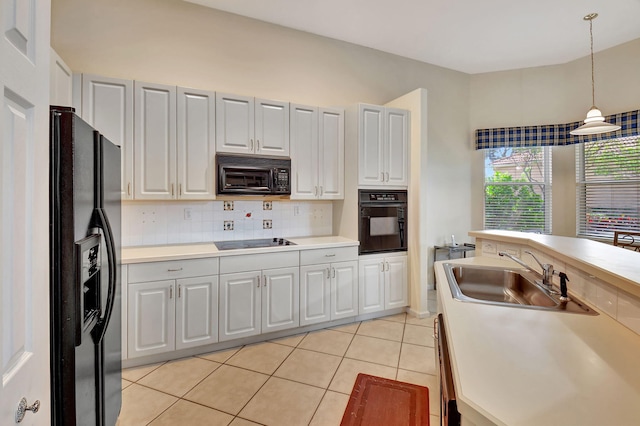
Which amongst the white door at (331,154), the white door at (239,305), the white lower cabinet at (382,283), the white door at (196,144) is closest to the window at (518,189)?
the white lower cabinet at (382,283)

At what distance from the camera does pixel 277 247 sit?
2924 mm

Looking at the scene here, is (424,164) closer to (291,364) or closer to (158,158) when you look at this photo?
(291,364)

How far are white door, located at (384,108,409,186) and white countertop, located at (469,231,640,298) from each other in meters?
1.46

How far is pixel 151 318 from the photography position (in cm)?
246

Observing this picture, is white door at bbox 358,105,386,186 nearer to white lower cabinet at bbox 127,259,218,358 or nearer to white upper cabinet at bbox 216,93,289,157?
white upper cabinet at bbox 216,93,289,157

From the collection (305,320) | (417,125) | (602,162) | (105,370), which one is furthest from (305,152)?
(602,162)

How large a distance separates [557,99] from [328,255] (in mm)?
3991

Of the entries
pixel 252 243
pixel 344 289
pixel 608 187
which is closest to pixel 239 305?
pixel 252 243

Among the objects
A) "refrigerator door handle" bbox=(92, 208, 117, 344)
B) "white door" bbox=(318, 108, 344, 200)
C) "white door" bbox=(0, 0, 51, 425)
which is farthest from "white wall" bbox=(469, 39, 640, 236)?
"white door" bbox=(0, 0, 51, 425)

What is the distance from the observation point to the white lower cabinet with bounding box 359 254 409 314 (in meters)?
3.39

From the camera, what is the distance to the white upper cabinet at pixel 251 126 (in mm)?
2922

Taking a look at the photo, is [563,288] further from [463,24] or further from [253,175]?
[463,24]

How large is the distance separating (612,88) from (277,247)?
4535 mm

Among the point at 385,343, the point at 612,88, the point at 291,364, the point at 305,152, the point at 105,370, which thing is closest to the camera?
the point at 105,370
